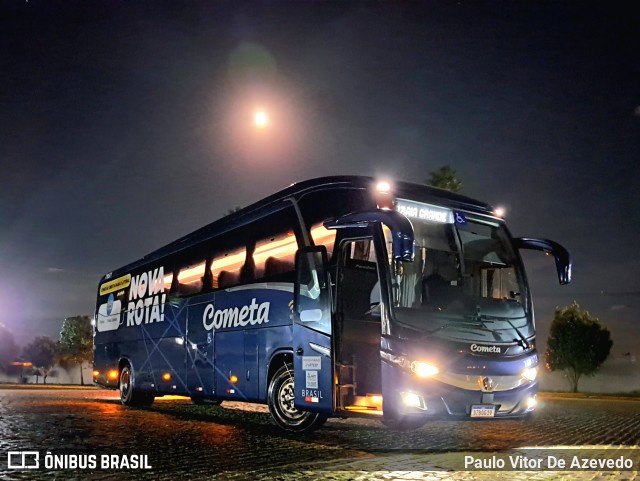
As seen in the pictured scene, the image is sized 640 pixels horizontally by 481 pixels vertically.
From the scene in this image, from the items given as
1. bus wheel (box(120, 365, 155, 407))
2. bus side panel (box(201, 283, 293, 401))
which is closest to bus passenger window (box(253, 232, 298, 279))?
bus side panel (box(201, 283, 293, 401))

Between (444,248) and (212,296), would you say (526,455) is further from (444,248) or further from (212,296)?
(212,296)

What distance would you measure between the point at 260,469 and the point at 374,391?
3.18 meters

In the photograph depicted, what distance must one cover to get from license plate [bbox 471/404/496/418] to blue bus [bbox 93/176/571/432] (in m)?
0.01

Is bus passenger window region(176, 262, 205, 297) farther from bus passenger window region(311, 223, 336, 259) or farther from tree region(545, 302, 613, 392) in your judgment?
tree region(545, 302, 613, 392)

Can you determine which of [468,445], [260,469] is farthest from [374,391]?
[260,469]

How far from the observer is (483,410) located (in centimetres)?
1055

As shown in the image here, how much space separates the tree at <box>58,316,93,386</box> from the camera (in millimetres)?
77875

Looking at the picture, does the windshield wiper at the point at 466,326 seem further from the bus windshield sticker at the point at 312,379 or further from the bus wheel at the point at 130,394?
the bus wheel at the point at 130,394

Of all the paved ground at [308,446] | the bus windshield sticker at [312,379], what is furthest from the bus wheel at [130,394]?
the bus windshield sticker at [312,379]

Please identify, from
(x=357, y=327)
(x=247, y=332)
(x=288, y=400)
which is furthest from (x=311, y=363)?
(x=247, y=332)

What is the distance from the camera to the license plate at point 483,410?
10484mm

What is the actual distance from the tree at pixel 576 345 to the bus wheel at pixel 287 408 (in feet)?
209

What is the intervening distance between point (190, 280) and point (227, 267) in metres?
2.10

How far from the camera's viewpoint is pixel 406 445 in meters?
11.0
